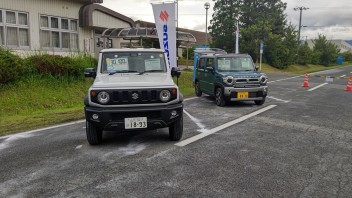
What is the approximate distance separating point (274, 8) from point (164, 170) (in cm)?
4346

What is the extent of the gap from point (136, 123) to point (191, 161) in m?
1.22

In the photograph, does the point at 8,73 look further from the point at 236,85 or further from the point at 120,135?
the point at 236,85

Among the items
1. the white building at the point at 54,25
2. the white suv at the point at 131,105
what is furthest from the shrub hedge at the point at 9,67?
the white suv at the point at 131,105

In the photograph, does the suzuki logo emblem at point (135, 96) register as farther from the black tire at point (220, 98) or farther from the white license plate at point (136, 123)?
the black tire at point (220, 98)

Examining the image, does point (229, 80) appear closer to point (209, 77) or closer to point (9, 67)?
point (209, 77)

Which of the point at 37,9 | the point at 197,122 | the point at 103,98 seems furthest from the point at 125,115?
the point at 37,9

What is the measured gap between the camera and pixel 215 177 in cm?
424

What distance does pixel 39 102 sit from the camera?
34.6ft

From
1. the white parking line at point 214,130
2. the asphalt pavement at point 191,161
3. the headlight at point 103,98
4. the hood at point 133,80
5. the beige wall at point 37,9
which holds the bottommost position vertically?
the asphalt pavement at point 191,161

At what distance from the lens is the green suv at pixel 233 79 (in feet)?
33.0

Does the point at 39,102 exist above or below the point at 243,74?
below

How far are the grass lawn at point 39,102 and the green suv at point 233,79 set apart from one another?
15.3 ft

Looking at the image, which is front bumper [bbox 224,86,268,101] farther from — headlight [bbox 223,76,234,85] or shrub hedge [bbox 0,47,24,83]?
shrub hedge [bbox 0,47,24,83]

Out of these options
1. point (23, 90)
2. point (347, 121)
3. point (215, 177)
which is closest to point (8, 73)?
point (23, 90)
